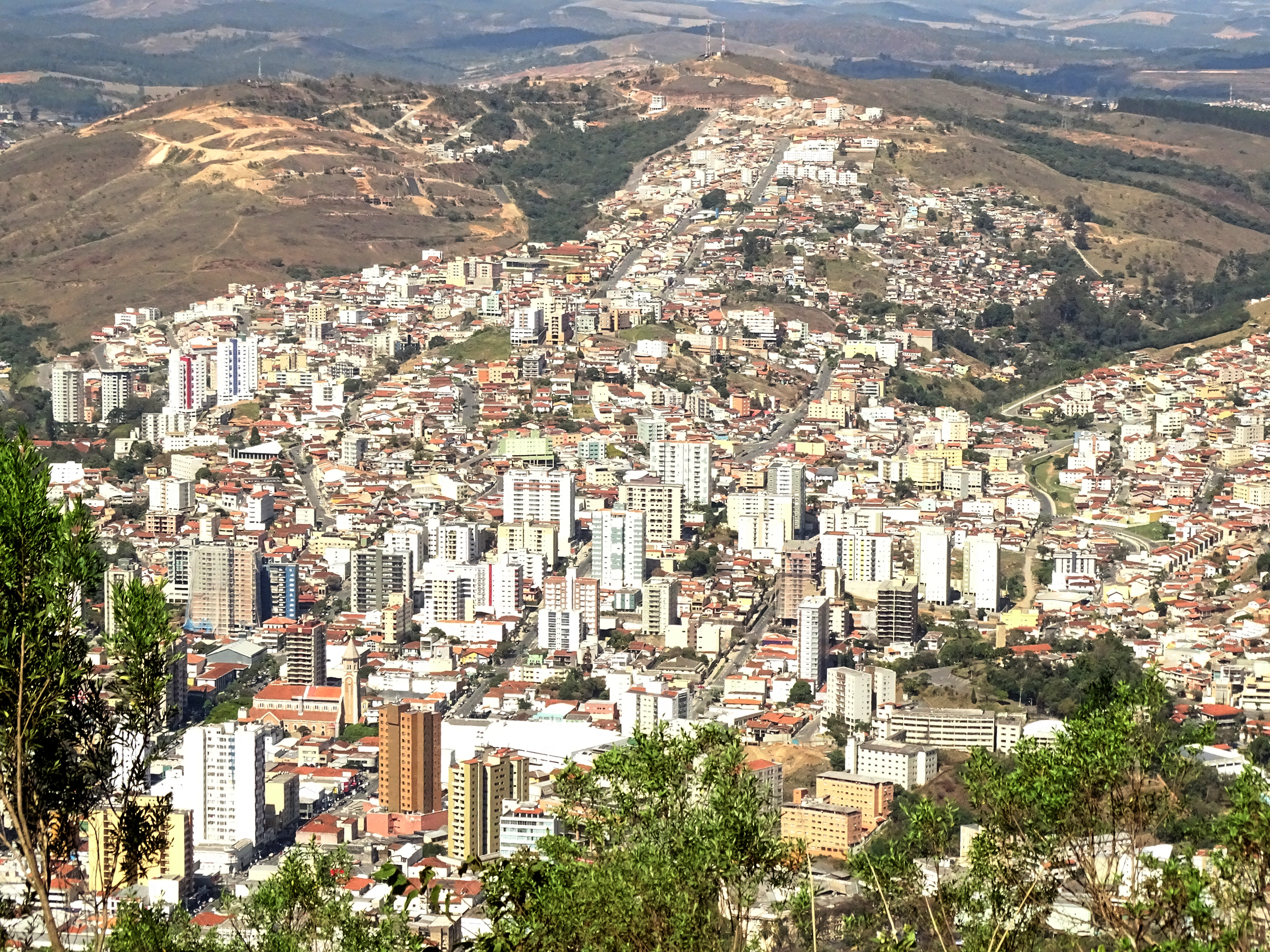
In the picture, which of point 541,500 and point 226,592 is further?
point 541,500

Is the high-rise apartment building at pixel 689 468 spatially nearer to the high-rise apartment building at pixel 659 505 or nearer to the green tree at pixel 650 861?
the high-rise apartment building at pixel 659 505

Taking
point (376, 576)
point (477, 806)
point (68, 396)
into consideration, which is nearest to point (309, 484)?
point (376, 576)

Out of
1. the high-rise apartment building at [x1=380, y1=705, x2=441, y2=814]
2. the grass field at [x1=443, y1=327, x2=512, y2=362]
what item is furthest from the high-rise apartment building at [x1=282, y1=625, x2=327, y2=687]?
the grass field at [x1=443, y1=327, x2=512, y2=362]

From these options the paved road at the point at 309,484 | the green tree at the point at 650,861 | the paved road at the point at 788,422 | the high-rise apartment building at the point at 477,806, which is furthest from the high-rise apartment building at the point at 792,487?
the green tree at the point at 650,861

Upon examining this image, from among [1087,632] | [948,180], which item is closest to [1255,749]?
[1087,632]

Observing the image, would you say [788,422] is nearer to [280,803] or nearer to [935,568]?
[935,568]

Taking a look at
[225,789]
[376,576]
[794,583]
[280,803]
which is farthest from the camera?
[376,576]

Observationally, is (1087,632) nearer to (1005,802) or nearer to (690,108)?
(1005,802)

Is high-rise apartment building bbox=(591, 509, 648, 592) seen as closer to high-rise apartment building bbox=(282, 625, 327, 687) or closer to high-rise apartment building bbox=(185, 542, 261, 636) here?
high-rise apartment building bbox=(185, 542, 261, 636)
